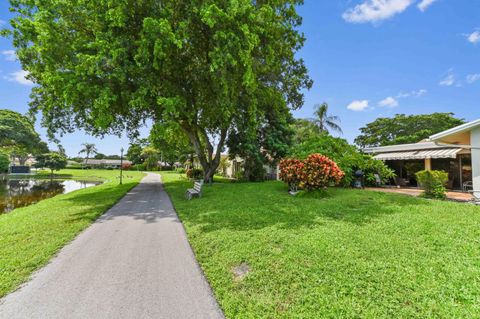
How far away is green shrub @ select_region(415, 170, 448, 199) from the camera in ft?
35.6

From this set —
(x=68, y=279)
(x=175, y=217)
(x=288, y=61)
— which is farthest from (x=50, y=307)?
(x=288, y=61)

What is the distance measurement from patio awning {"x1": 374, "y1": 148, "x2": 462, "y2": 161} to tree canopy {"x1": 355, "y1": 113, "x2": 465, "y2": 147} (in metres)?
23.8

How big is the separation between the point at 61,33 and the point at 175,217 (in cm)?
1174

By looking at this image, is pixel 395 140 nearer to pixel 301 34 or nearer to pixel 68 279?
pixel 301 34

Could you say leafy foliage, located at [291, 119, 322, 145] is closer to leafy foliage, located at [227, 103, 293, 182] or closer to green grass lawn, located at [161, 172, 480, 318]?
leafy foliage, located at [227, 103, 293, 182]

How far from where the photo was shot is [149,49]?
11.8 metres

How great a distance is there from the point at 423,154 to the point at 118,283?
17.0 metres

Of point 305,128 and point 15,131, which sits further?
point 15,131

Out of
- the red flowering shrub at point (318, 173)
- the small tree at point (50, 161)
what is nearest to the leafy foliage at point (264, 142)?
the red flowering shrub at point (318, 173)

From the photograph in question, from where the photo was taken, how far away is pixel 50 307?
335 centimetres

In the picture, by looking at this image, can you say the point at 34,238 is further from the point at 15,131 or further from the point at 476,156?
the point at 15,131

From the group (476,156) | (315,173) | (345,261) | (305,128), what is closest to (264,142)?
(315,173)

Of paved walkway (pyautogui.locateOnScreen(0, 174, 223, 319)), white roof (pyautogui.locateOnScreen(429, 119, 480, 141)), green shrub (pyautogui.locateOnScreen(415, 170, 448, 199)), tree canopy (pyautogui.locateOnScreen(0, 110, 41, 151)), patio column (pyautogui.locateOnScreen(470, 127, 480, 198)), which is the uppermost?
tree canopy (pyautogui.locateOnScreen(0, 110, 41, 151))

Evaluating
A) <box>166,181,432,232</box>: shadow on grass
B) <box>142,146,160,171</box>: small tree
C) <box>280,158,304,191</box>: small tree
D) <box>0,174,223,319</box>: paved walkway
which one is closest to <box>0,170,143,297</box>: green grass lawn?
<box>0,174,223,319</box>: paved walkway
